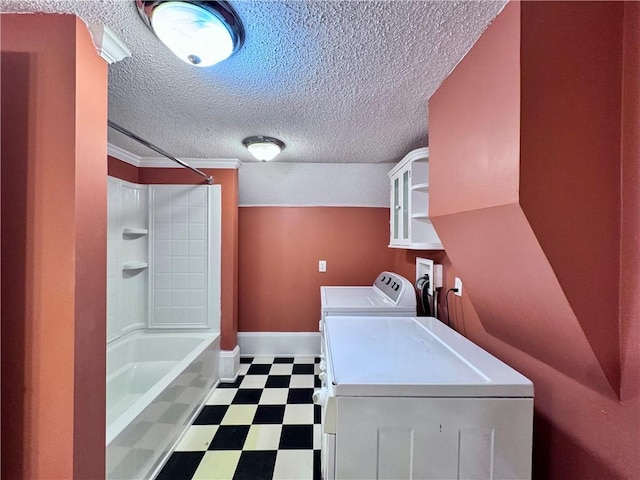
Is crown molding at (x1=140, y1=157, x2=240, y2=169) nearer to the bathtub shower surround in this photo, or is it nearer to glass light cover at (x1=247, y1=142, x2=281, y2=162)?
the bathtub shower surround

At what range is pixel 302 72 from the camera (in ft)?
3.85

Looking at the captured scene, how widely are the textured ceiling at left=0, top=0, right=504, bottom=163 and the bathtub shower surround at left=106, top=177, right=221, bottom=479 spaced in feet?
2.28

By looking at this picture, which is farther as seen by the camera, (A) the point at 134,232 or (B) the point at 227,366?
(B) the point at 227,366

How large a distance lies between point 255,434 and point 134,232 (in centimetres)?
188

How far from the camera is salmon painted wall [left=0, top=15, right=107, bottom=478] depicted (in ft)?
2.91

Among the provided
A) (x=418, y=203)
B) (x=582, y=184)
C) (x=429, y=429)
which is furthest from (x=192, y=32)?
(x=418, y=203)

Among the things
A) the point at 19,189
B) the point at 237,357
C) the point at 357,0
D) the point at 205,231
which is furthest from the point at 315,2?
the point at 237,357

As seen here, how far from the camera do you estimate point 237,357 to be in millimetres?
2725

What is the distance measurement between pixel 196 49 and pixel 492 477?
1671 millimetres

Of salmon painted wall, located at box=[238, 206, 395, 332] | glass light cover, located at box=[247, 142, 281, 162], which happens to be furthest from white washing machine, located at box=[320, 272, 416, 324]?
glass light cover, located at box=[247, 142, 281, 162]

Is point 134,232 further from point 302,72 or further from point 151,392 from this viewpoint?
point 302,72

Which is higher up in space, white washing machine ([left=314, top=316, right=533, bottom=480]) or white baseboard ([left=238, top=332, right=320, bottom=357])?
white washing machine ([left=314, top=316, right=533, bottom=480])

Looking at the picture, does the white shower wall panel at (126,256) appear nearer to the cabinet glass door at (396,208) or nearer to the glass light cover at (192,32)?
the glass light cover at (192,32)

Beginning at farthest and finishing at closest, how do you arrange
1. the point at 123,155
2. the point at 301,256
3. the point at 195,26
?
the point at 301,256, the point at 123,155, the point at 195,26
